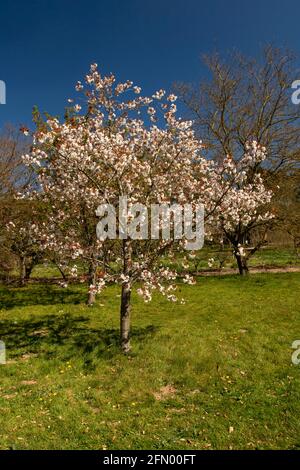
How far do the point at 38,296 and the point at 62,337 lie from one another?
7.18 metres

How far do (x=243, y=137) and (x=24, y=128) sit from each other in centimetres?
1984

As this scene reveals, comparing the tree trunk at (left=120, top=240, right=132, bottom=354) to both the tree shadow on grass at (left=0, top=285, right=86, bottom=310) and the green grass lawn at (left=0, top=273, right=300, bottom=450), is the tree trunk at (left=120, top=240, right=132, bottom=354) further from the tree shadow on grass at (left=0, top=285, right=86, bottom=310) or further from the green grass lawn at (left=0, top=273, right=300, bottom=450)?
the tree shadow on grass at (left=0, top=285, right=86, bottom=310)

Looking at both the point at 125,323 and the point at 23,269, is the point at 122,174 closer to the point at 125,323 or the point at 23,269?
the point at 125,323

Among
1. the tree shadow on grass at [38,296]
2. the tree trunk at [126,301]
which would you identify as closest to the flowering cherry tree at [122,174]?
the tree trunk at [126,301]

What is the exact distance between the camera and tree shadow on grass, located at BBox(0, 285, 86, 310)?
18203mm

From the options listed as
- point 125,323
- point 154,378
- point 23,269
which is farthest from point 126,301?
point 23,269

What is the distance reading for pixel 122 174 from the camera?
11328mm

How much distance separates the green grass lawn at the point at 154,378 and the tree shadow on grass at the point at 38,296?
0.98 meters

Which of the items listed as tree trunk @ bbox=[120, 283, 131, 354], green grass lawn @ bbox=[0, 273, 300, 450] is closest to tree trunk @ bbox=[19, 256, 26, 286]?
green grass lawn @ bbox=[0, 273, 300, 450]

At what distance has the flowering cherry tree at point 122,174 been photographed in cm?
1094

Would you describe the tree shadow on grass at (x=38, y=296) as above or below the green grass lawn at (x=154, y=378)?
above

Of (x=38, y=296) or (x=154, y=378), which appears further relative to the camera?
(x=38, y=296)

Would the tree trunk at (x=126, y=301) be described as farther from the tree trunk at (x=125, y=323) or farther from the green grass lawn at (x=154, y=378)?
the green grass lawn at (x=154, y=378)
